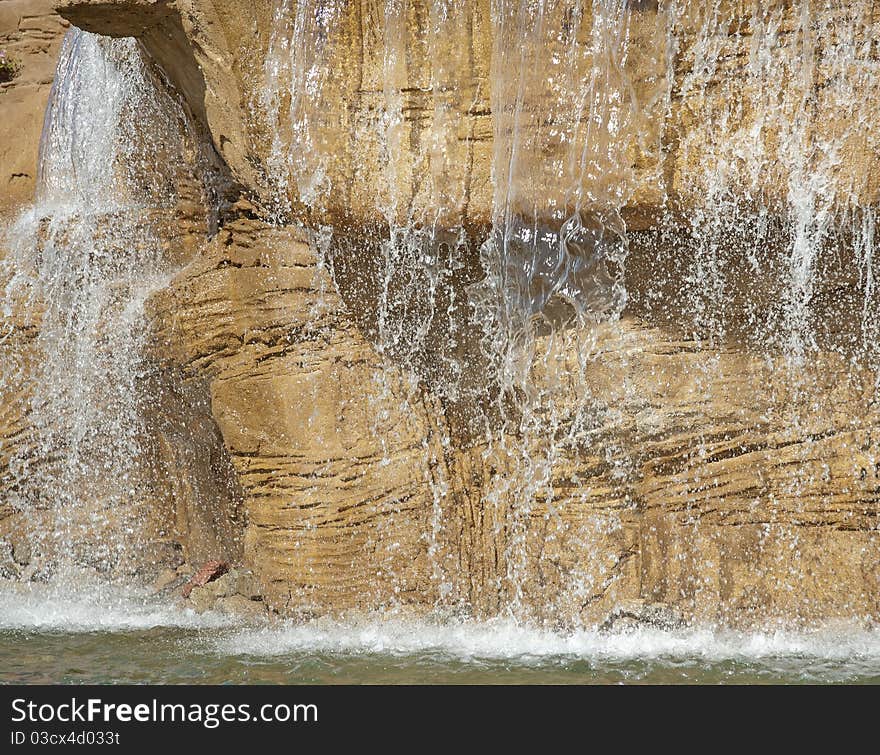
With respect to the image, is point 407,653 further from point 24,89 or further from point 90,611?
point 24,89

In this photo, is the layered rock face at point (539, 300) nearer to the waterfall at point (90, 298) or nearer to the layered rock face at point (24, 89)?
the waterfall at point (90, 298)

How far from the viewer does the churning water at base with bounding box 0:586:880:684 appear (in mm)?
4445

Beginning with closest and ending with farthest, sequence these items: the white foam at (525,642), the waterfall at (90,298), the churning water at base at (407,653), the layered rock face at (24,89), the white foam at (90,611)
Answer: the churning water at base at (407,653), the white foam at (525,642), the white foam at (90,611), the waterfall at (90,298), the layered rock face at (24,89)

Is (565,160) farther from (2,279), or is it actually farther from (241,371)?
(2,279)

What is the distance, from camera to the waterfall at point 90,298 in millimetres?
6547

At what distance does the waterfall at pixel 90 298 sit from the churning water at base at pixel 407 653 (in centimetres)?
135

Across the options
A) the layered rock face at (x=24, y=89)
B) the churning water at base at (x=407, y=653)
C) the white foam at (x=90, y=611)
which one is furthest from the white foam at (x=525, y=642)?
the layered rock face at (x=24, y=89)

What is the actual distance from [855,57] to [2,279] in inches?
198

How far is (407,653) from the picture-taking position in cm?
488

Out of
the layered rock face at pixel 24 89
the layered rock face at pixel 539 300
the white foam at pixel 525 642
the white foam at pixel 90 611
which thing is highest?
the layered rock face at pixel 24 89

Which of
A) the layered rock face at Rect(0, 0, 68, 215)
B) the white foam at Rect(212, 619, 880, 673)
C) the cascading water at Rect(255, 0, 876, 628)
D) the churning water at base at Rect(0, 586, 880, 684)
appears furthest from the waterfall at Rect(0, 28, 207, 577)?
the white foam at Rect(212, 619, 880, 673)

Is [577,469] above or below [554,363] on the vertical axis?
below

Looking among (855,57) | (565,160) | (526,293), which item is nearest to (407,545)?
(526,293)

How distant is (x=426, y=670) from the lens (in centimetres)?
454
